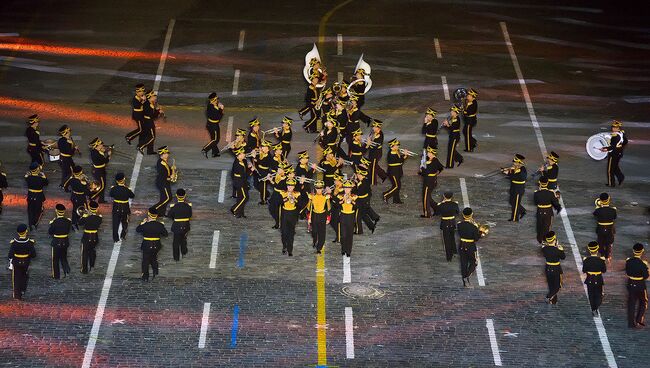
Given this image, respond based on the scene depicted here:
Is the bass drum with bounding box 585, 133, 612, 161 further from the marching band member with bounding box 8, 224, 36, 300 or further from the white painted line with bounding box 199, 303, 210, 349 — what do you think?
the marching band member with bounding box 8, 224, 36, 300

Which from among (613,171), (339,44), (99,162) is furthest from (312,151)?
(339,44)

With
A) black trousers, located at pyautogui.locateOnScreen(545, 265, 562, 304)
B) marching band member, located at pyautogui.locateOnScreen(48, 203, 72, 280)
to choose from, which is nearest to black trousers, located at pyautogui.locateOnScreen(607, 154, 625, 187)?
black trousers, located at pyautogui.locateOnScreen(545, 265, 562, 304)

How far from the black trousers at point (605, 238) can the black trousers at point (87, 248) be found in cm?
1150

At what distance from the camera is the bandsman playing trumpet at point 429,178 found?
3725 cm

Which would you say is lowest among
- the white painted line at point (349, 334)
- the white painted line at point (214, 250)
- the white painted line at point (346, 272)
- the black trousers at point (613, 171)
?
the white painted line at point (349, 334)

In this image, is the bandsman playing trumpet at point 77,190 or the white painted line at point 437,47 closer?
the bandsman playing trumpet at point 77,190

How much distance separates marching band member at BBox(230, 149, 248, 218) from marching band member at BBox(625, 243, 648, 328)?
32.1 ft

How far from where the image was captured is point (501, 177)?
40.2 metres

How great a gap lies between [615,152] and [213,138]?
10593mm

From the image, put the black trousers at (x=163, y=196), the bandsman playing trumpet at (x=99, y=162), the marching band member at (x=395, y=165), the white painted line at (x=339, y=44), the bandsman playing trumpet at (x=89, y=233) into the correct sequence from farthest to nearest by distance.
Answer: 1. the white painted line at (x=339, y=44)
2. the marching band member at (x=395, y=165)
3. the bandsman playing trumpet at (x=99, y=162)
4. the black trousers at (x=163, y=196)
5. the bandsman playing trumpet at (x=89, y=233)

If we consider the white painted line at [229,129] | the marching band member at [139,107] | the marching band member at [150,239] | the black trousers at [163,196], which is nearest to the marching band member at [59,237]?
the marching band member at [150,239]

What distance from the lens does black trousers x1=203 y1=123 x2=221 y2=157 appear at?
4091 centimetres

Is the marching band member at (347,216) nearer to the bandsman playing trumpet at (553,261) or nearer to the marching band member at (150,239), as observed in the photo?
the marching band member at (150,239)

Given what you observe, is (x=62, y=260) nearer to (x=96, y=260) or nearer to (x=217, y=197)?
(x=96, y=260)
